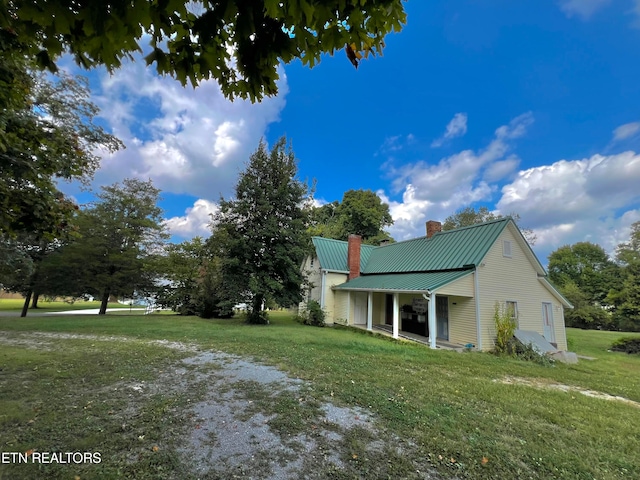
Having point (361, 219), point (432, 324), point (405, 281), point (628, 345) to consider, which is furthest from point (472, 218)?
point (432, 324)

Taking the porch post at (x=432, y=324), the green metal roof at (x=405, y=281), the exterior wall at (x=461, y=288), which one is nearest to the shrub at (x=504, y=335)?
the exterior wall at (x=461, y=288)

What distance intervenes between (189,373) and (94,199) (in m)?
22.0

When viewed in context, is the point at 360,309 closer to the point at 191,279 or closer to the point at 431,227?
the point at 431,227

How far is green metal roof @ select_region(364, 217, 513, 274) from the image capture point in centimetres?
1348

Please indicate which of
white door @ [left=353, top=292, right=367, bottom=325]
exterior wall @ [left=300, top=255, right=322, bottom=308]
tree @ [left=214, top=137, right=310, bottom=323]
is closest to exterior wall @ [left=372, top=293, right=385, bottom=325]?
white door @ [left=353, top=292, right=367, bottom=325]

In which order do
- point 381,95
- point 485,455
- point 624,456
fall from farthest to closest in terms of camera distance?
point 381,95, point 624,456, point 485,455

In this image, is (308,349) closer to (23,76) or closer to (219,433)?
(219,433)

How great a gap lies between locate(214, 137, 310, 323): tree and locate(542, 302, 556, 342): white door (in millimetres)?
12924

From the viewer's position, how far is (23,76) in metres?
4.64

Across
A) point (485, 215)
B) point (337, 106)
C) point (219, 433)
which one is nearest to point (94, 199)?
point (337, 106)

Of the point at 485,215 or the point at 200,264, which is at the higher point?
the point at 485,215

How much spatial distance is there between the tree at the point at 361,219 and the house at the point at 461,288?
17.6m

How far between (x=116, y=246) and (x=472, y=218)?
3933 centimetres

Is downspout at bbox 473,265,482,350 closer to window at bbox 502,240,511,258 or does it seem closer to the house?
Answer: the house
